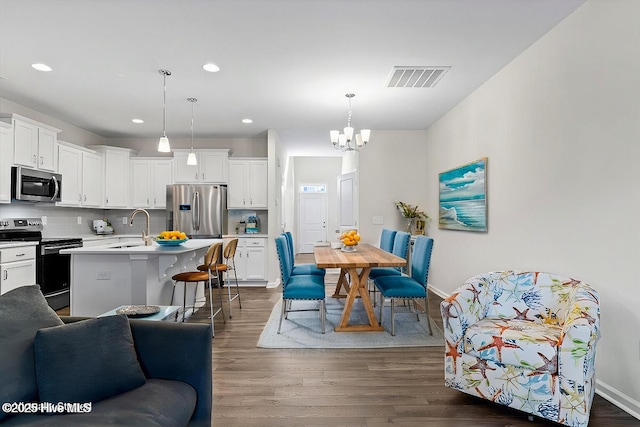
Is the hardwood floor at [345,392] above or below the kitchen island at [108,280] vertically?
below

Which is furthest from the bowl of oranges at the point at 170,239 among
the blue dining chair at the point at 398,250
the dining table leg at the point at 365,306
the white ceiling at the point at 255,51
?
the blue dining chair at the point at 398,250

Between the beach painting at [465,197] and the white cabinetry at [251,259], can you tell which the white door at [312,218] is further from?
the beach painting at [465,197]

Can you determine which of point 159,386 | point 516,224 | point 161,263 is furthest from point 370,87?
point 159,386

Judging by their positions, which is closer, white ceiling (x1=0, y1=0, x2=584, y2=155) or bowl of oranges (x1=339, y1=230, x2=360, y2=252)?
white ceiling (x1=0, y1=0, x2=584, y2=155)

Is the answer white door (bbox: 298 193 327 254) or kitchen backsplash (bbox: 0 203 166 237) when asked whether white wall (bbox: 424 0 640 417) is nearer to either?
kitchen backsplash (bbox: 0 203 166 237)

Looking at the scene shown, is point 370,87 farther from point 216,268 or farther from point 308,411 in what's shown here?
point 308,411

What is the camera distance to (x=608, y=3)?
2.26 m

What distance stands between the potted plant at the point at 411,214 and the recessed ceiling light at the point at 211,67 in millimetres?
3594

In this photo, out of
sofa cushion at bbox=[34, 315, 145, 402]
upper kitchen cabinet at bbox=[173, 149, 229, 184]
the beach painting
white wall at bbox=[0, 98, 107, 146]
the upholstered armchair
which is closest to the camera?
sofa cushion at bbox=[34, 315, 145, 402]

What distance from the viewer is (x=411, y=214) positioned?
5746 mm

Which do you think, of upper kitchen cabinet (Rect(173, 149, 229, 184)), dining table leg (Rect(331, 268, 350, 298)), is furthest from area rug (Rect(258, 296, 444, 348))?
upper kitchen cabinet (Rect(173, 149, 229, 184))

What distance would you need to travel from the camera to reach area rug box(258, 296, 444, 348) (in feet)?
10.7

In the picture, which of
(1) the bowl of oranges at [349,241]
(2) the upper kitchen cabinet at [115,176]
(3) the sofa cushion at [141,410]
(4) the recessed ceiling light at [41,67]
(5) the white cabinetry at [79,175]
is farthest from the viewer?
(2) the upper kitchen cabinet at [115,176]

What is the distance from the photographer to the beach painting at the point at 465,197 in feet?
12.9
